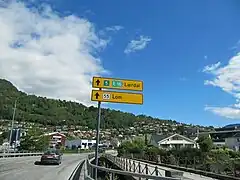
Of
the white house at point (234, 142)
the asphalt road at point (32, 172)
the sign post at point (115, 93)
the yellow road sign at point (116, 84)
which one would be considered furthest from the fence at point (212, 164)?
the white house at point (234, 142)

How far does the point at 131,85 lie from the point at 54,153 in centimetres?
2074

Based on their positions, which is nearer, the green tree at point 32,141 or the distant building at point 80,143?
the green tree at point 32,141

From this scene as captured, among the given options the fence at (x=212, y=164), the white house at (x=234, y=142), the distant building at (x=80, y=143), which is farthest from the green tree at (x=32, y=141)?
the distant building at (x=80, y=143)

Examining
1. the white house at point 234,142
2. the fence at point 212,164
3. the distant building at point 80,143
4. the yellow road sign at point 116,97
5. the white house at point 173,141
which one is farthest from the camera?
the distant building at point 80,143

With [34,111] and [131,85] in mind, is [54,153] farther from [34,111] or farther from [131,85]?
[34,111]

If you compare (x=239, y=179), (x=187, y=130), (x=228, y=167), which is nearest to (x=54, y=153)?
(x=228, y=167)

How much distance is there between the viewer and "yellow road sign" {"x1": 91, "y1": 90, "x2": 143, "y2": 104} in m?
15.4

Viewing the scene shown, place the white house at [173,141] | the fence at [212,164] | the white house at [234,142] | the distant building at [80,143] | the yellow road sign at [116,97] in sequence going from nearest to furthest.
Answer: the yellow road sign at [116,97] < the fence at [212,164] < the white house at [173,141] < the white house at [234,142] < the distant building at [80,143]

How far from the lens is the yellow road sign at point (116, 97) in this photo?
15.4 m

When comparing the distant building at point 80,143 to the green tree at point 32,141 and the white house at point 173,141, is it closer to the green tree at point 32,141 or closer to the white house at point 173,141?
the white house at point 173,141

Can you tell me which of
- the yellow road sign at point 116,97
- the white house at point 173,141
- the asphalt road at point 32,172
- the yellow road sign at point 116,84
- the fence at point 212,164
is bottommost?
the asphalt road at point 32,172

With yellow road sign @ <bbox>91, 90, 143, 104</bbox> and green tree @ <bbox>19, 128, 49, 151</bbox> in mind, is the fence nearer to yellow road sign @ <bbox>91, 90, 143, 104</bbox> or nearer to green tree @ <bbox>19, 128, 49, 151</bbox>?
yellow road sign @ <bbox>91, 90, 143, 104</bbox>

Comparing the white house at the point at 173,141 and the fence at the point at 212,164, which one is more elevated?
the white house at the point at 173,141

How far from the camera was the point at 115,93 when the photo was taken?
15766 millimetres
